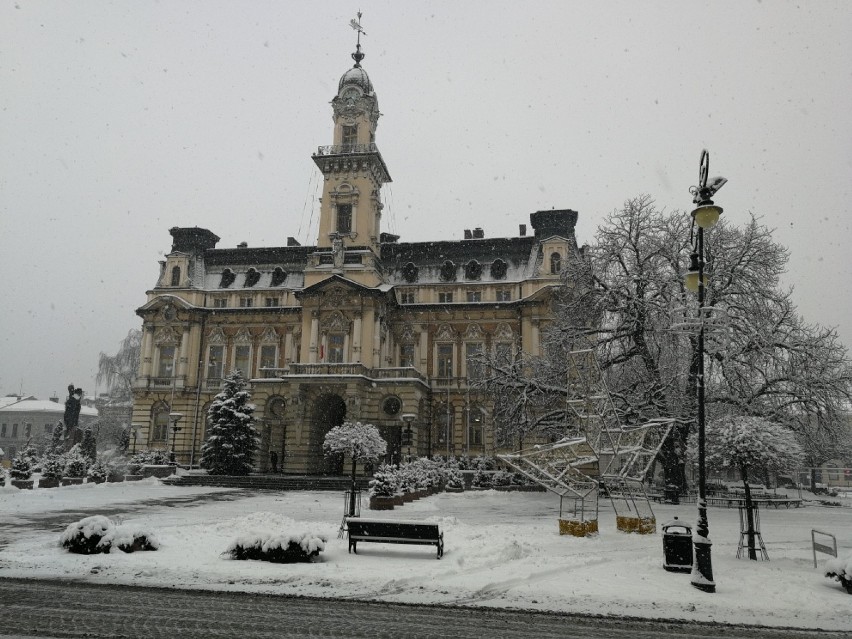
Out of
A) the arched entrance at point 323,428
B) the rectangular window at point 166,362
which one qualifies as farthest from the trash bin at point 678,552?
the rectangular window at point 166,362

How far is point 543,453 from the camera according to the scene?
1828 cm

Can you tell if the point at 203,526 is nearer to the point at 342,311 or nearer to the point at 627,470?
the point at 627,470

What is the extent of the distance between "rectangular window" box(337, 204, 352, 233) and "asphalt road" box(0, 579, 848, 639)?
4141 cm

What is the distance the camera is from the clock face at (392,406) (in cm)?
4444

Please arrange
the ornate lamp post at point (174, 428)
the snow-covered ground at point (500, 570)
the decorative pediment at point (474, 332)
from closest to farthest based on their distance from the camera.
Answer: the snow-covered ground at point (500, 570) < the ornate lamp post at point (174, 428) < the decorative pediment at point (474, 332)

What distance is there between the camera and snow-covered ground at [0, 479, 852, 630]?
10.3 m

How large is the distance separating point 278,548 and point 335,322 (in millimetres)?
34615

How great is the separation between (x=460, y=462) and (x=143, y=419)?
84.5ft

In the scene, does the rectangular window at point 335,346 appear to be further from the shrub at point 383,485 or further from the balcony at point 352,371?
the shrub at point 383,485

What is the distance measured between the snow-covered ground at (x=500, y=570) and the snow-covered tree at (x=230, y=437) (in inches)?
814

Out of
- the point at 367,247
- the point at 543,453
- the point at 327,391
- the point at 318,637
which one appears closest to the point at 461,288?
the point at 367,247

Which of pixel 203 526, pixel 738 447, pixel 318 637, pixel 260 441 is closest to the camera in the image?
pixel 318 637

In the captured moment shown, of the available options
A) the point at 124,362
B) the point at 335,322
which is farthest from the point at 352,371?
the point at 124,362

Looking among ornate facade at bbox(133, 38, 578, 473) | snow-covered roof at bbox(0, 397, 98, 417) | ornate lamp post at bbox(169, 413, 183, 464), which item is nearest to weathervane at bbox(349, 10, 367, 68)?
ornate facade at bbox(133, 38, 578, 473)
